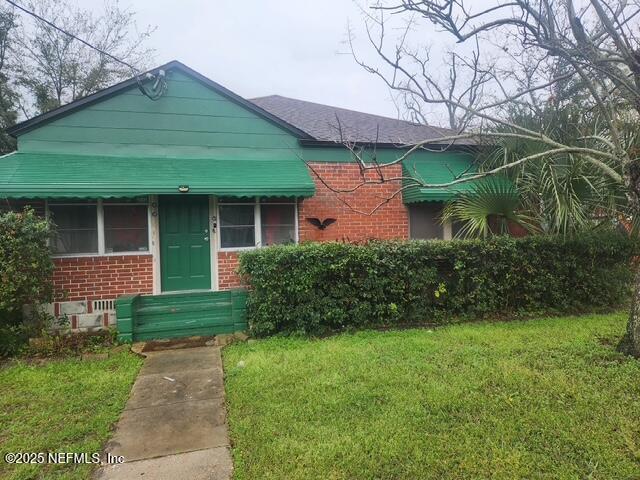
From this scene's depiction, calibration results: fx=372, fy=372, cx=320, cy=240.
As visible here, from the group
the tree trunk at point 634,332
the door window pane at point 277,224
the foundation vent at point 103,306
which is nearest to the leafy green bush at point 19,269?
the foundation vent at point 103,306

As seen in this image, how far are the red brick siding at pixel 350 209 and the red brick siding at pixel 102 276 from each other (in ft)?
11.0

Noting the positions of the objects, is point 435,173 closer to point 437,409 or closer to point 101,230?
point 437,409

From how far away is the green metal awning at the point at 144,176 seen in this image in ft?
20.5

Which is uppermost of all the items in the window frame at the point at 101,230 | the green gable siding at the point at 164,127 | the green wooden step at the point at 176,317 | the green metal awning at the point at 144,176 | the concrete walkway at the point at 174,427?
the green gable siding at the point at 164,127

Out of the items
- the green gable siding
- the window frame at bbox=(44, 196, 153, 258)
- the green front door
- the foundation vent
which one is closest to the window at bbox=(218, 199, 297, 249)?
the green front door

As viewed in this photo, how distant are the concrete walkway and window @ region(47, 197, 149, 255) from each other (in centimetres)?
315

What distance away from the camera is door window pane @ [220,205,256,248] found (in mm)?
7992

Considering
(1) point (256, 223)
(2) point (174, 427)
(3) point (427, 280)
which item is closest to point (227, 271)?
(1) point (256, 223)

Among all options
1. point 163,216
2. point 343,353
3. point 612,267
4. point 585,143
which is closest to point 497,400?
point 343,353

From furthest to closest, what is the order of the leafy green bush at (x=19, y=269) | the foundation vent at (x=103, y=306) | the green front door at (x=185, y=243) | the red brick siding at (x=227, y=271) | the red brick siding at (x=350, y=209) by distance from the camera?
1. the red brick siding at (x=350, y=209)
2. the red brick siding at (x=227, y=271)
3. the green front door at (x=185, y=243)
4. the foundation vent at (x=103, y=306)
5. the leafy green bush at (x=19, y=269)

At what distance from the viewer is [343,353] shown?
5.16 meters

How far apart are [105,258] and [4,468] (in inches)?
186

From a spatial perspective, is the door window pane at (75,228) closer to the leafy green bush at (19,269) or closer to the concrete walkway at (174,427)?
the leafy green bush at (19,269)

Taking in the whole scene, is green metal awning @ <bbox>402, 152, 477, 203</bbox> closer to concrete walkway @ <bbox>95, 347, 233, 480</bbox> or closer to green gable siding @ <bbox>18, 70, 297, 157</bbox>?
green gable siding @ <bbox>18, 70, 297, 157</bbox>
